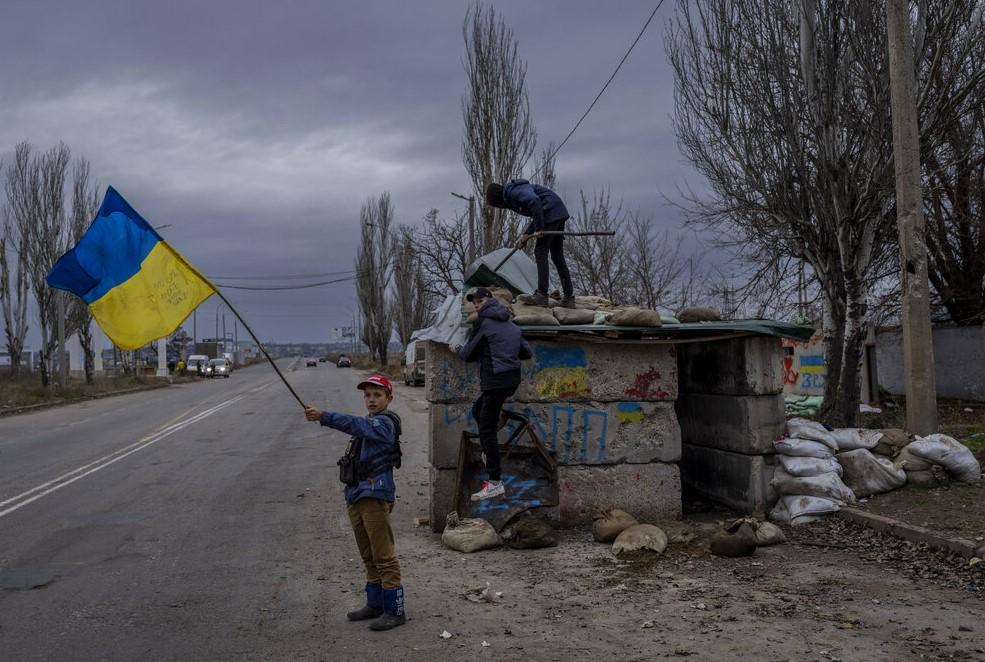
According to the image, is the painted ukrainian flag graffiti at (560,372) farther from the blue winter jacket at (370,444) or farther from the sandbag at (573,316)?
the blue winter jacket at (370,444)

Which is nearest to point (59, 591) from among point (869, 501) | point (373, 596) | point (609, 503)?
point (373, 596)

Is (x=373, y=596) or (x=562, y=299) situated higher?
(x=562, y=299)

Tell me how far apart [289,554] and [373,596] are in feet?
6.94

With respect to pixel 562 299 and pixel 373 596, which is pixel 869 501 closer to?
pixel 562 299

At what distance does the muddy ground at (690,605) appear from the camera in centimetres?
464

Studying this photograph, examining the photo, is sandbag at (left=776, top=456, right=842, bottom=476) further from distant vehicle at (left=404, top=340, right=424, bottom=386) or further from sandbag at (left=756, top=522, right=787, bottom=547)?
distant vehicle at (left=404, top=340, right=424, bottom=386)

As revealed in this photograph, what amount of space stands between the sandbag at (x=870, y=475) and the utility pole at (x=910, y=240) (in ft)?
2.82

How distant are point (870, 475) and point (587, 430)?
2.82 m

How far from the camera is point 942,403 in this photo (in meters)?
17.3

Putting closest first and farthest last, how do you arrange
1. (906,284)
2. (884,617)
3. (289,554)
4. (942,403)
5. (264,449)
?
(884,617), (289,554), (906,284), (264,449), (942,403)

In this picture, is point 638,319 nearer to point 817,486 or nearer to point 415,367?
point 817,486

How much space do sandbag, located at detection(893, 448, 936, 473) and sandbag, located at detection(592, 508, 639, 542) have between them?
2.81m

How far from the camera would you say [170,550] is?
733 centimetres

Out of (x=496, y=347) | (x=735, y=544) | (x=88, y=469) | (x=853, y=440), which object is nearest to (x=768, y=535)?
(x=735, y=544)
